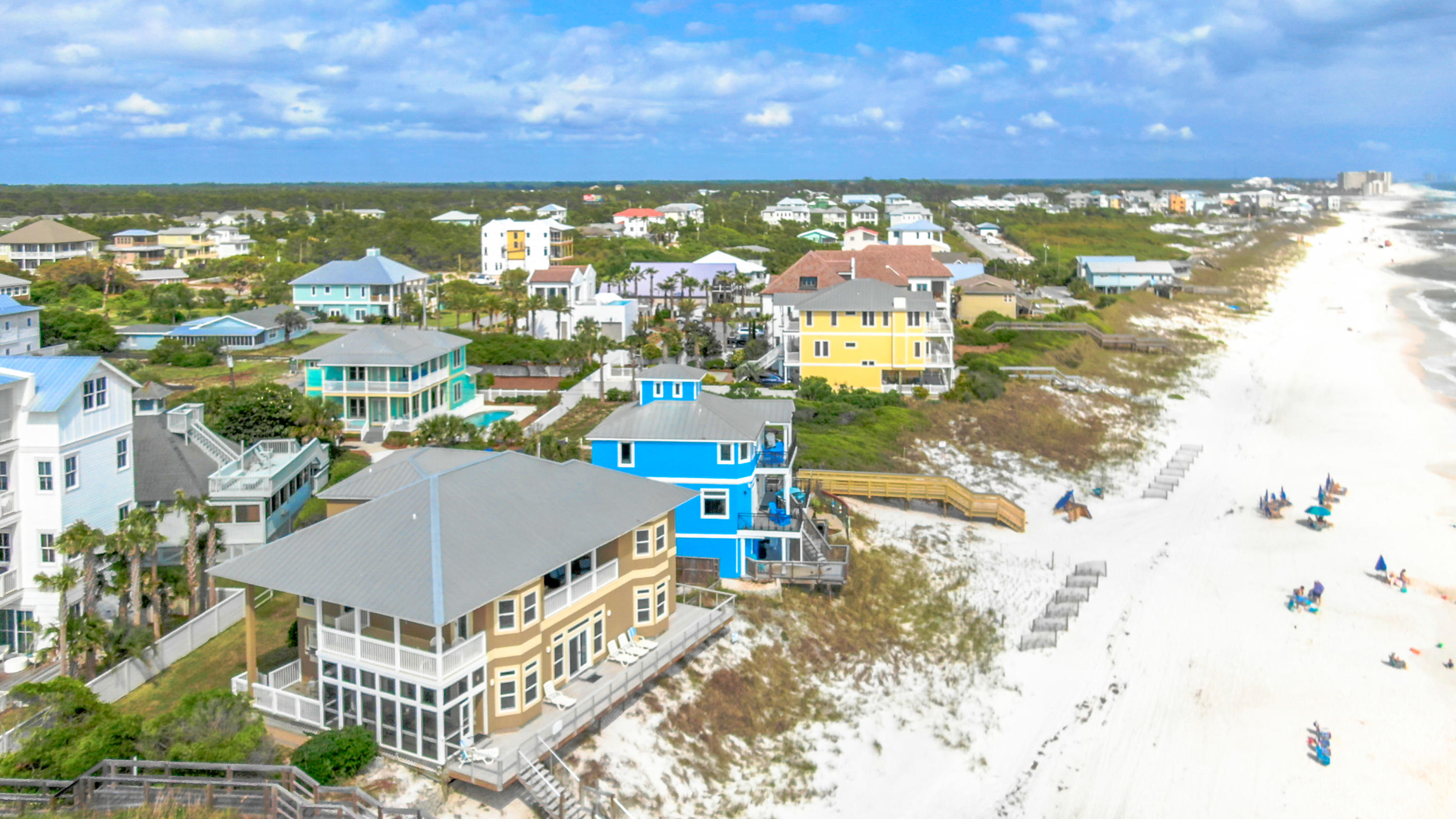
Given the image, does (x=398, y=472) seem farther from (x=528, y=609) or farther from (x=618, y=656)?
(x=618, y=656)

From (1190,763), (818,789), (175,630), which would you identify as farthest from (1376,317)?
(175,630)

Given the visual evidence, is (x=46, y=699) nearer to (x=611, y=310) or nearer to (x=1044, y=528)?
(x=1044, y=528)

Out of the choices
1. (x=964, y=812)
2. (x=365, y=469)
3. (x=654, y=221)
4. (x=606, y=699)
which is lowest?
(x=964, y=812)

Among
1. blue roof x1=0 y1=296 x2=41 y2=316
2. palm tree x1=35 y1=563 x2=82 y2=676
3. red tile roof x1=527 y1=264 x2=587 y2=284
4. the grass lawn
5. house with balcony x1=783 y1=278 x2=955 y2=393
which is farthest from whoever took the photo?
red tile roof x1=527 y1=264 x2=587 y2=284

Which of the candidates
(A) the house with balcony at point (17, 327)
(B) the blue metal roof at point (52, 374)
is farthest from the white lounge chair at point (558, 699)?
(A) the house with balcony at point (17, 327)

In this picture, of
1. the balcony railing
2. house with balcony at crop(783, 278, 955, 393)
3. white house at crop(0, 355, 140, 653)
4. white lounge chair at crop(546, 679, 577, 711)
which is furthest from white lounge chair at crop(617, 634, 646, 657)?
house with balcony at crop(783, 278, 955, 393)

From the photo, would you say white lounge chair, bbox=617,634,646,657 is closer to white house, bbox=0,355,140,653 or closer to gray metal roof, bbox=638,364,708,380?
gray metal roof, bbox=638,364,708,380
